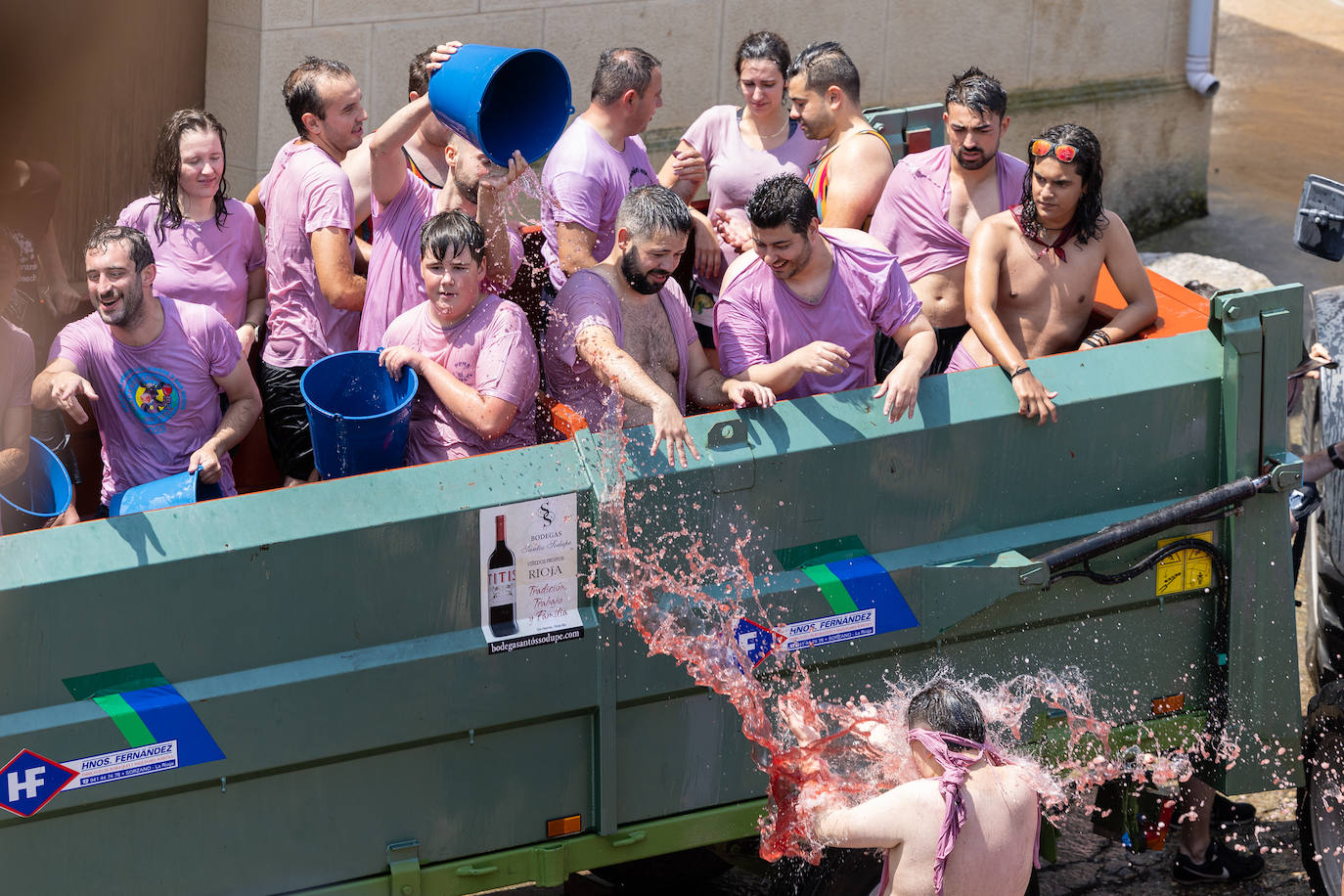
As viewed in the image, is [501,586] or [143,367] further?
[143,367]

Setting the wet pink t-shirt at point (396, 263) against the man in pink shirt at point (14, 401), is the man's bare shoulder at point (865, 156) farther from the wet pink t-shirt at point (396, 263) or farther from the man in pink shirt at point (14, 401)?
the man in pink shirt at point (14, 401)

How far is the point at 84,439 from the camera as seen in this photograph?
15.2ft

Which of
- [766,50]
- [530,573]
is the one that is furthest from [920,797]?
[766,50]

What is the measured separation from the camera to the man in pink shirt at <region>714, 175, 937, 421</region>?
4.36m

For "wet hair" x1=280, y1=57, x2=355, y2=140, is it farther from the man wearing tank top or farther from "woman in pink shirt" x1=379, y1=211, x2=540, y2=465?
the man wearing tank top

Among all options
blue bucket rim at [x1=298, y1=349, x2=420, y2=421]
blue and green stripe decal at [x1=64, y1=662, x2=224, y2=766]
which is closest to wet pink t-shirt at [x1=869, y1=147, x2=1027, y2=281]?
blue bucket rim at [x1=298, y1=349, x2=420, y2=421]

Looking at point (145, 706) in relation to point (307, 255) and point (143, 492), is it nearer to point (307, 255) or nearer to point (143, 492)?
point (143, 492)

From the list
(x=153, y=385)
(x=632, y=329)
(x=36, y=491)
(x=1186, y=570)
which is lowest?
(x=1186, y=570)

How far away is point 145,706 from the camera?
3393mm

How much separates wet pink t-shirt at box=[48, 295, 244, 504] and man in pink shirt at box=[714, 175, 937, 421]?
4.94ft

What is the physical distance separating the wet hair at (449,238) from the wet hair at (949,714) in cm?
183

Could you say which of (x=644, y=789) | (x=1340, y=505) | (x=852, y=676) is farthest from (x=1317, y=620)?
(x=644, y=789)

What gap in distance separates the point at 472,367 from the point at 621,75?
52.3 inches

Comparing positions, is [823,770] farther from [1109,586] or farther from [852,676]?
[1109,586]
